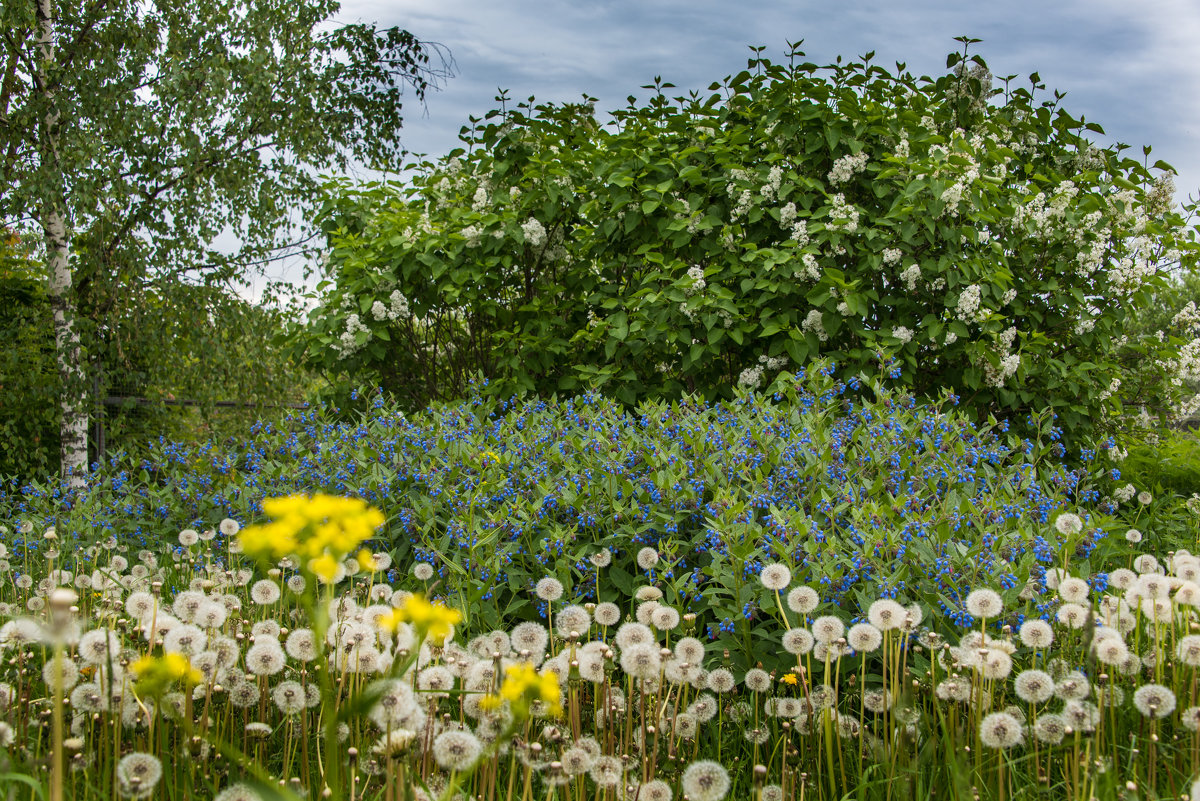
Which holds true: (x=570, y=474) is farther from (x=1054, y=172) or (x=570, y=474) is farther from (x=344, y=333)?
(x=1054, y=172)

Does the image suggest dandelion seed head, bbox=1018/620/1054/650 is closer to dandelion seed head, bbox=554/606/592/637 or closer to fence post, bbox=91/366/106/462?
Answer: dandelion seed head, bbox=554/606/592/637

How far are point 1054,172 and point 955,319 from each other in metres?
1.87

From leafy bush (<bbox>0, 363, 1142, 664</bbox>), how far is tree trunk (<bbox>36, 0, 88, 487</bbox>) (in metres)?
3.03

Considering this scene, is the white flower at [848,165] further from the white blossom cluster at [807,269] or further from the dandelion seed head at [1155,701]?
the dandelion seed head at [1155,701]

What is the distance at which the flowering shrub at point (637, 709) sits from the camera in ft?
5.84

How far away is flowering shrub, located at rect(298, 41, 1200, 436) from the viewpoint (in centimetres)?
594

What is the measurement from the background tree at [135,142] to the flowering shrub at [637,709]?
19.1 ft

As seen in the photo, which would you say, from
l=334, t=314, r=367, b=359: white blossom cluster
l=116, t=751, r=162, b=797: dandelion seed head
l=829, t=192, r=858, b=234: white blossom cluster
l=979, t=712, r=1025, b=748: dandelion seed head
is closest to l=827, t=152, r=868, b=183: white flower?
l=829, t=192, r=858, b=234: white blossom cluster

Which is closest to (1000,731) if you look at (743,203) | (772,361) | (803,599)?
(803,599)

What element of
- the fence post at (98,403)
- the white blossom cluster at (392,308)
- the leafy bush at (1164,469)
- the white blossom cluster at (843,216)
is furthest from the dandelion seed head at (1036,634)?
the fence post at (98,403)

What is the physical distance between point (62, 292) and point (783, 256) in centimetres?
622

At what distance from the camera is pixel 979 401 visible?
20.6 ft

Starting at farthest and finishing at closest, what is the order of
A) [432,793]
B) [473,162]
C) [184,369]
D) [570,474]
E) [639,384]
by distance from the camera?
[184,369]
[473,162]
[639,384]
[570,474]
[432,793]

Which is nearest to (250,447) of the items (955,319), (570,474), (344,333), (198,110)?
(344,333)
